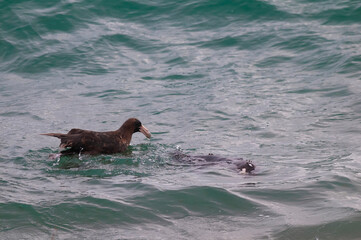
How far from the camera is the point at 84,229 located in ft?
20.9

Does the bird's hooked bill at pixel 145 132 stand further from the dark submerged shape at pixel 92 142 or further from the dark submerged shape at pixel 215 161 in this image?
the dark submerged shape at pixel 215 161

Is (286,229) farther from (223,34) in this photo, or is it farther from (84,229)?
(223,34)

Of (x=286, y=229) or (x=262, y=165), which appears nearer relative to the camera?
(x=286, y=229)

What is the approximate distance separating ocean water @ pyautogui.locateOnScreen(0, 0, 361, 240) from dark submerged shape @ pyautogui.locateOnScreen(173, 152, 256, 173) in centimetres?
14

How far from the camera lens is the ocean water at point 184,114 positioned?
22.1ft

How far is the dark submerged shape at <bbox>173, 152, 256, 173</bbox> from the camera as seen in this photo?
8.60 meters

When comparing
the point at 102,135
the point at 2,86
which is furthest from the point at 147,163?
the point at 2,86

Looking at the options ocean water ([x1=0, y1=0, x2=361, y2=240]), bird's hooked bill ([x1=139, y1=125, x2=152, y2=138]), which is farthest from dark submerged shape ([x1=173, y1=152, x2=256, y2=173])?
bird's hooked bill ([x1=139, y1=125, x2=152, y2=138])

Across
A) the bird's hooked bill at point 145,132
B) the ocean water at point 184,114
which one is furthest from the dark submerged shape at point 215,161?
the bird's hooked bill at point 145,132

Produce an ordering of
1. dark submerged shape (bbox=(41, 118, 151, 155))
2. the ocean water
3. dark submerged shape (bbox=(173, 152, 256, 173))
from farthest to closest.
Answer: dark submerged shape (bbox=(41, 118, 151, 155)) → dark submerged shape (bbox=(173, 152, 256, 173)) → the ocean water

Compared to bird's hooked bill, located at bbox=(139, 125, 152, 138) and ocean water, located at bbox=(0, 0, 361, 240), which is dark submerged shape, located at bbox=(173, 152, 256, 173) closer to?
ocean water, located at bbox=(0, 0, 361, 240)

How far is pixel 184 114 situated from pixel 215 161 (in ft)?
12.0

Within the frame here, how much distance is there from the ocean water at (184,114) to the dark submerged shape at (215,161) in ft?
0.46

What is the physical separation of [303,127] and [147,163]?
3.56 meters
